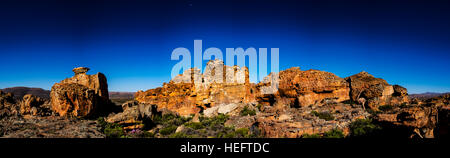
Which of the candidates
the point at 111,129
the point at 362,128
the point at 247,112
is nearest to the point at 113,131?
the point at 111,129

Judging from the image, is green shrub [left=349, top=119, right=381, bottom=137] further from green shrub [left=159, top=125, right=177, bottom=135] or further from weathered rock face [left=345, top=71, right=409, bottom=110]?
green shrub [left=159, top=125, right=177, bottom=135]

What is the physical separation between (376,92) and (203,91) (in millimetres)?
18390

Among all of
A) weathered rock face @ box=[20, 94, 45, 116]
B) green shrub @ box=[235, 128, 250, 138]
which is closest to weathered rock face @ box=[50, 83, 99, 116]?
weathered rock face @ box=[20, 94, 45, 116]

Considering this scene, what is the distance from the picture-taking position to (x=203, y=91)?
79.3ft

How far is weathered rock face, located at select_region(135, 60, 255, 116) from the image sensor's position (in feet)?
76.8

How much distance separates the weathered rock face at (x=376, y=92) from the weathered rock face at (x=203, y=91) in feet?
37.0

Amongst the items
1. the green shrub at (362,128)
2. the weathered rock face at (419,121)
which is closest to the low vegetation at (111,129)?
the green shrub at (362,128)

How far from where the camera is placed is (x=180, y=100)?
23.7 m

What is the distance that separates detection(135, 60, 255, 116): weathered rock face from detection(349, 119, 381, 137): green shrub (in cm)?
1275

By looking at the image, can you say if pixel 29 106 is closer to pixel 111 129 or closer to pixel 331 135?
pixel 111 129

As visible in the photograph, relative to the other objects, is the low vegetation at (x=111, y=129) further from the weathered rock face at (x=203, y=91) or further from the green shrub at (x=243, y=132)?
the weathered rock face at (x=203, y=91)

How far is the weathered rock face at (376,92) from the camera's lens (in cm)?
1998
